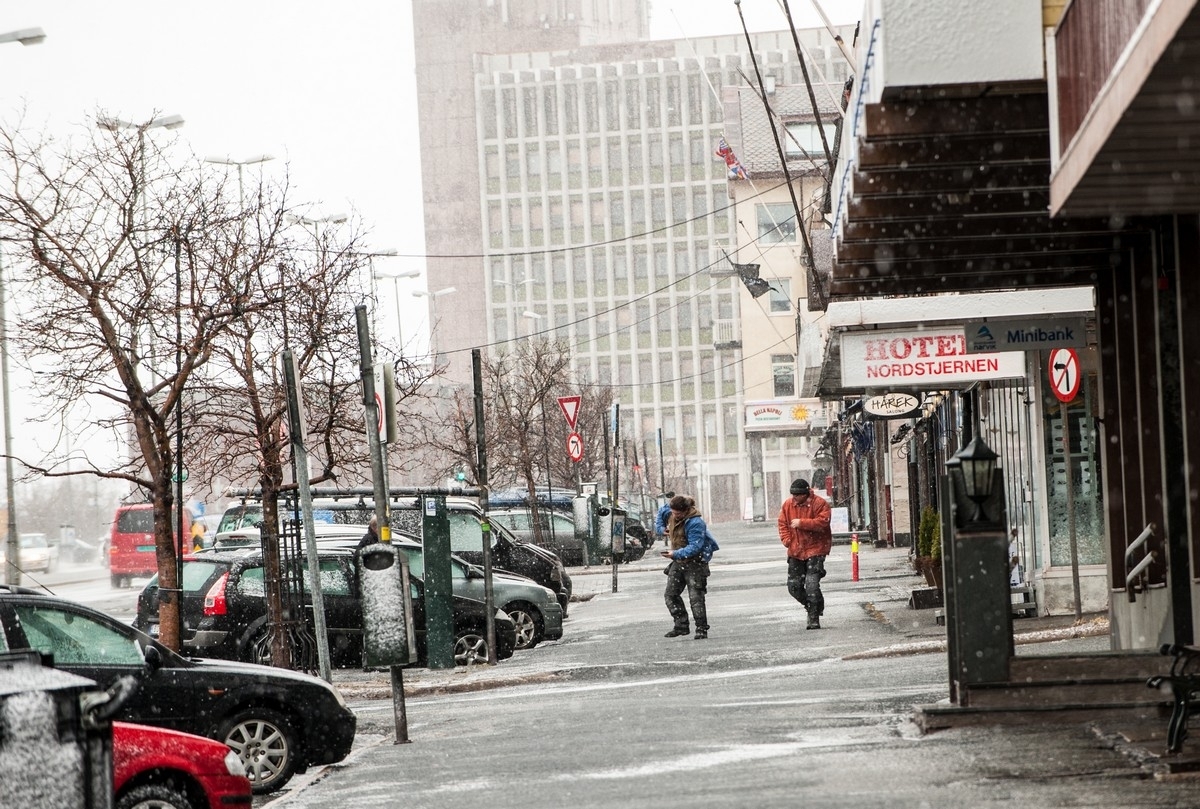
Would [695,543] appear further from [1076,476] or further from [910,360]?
[1076,476]

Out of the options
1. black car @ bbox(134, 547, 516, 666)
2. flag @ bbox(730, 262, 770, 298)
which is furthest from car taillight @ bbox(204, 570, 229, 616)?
flag @ bbox(730, 262, 770, 298)

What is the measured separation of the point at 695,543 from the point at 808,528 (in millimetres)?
1367

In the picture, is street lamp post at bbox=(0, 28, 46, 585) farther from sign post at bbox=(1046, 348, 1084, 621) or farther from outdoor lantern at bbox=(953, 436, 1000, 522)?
outdoor lantern at bbox=(953, 436, 1000, 522)

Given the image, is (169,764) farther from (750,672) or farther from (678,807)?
(750,672)

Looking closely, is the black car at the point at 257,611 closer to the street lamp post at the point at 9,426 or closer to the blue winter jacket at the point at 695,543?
the blue winter jacket at the point at 695,543

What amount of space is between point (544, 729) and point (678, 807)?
425cm

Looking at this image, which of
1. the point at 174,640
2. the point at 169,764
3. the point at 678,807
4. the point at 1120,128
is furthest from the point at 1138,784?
the point at 174,640

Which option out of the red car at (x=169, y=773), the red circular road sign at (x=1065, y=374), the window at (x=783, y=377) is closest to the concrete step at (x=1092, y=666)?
the red car at (x=169, y=773)

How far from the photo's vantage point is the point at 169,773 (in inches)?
353

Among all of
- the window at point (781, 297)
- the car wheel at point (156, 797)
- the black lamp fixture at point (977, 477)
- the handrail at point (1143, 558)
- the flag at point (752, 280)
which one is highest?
the window at point (781, 297)

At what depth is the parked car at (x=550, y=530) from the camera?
139 ft

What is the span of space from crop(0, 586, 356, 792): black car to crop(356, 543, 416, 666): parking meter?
122 centimetres

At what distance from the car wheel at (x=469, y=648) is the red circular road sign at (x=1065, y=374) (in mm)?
7028

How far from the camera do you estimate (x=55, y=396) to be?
19750 millimetres
